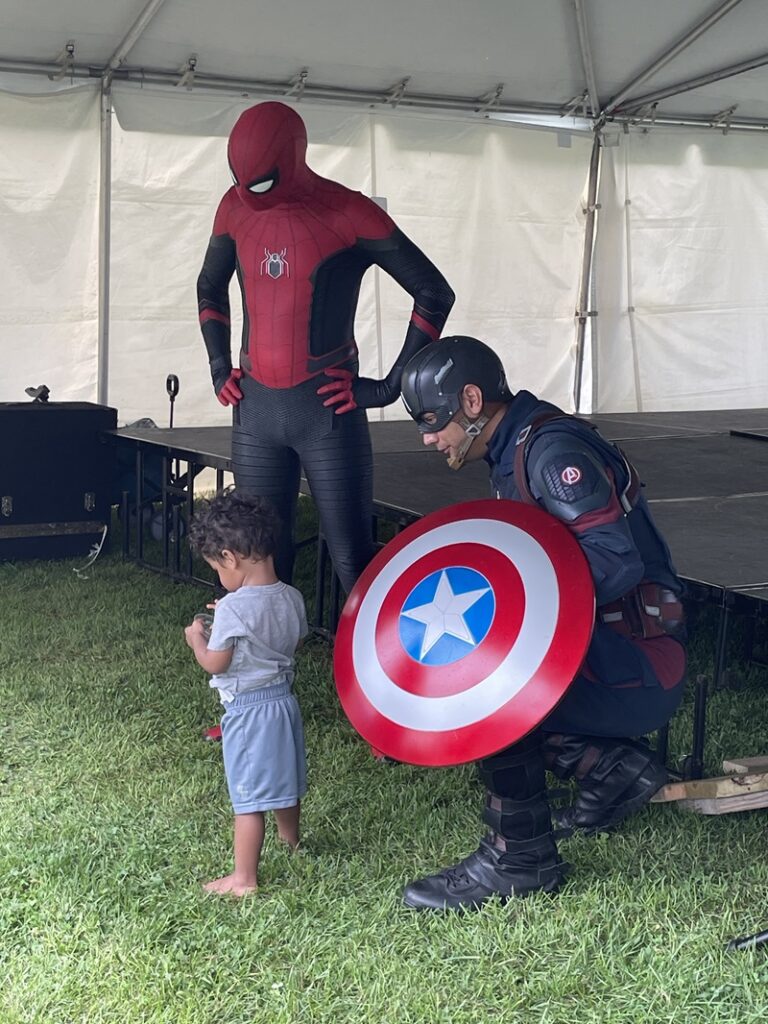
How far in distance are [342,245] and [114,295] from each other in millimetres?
4228

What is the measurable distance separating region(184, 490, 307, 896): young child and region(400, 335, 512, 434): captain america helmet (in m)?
0.41

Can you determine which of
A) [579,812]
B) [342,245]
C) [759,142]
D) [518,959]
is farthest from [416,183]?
[518,959]

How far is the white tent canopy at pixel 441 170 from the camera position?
6684mm

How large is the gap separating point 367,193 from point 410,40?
1.08 m

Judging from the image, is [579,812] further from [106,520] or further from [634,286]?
[634,286]

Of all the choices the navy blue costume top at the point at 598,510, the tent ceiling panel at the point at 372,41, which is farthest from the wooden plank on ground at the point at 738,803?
the tent ceiling panel at the point at 372,41

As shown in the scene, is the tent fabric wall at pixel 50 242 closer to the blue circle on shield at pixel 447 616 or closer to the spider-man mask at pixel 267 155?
the spider-man mask at pixel 267 155

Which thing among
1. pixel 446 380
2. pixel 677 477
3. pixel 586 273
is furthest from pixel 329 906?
pixel 586 273

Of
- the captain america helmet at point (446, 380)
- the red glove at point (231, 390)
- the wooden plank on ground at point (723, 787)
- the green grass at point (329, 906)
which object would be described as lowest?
the green grass at point (329, 906)

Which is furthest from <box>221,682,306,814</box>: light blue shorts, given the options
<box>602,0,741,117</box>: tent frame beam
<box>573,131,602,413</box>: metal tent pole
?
<box>573,131,602,413</box>: metal tent pole

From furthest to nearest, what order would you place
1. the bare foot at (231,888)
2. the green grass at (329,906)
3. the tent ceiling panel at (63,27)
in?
the tent ceiling panel at (63,27) → the bare foot at (231,888) → the green grass at (329,906)

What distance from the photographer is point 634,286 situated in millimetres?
8828

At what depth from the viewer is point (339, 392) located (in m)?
3.26

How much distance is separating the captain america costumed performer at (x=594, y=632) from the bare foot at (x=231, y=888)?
1.07ft
